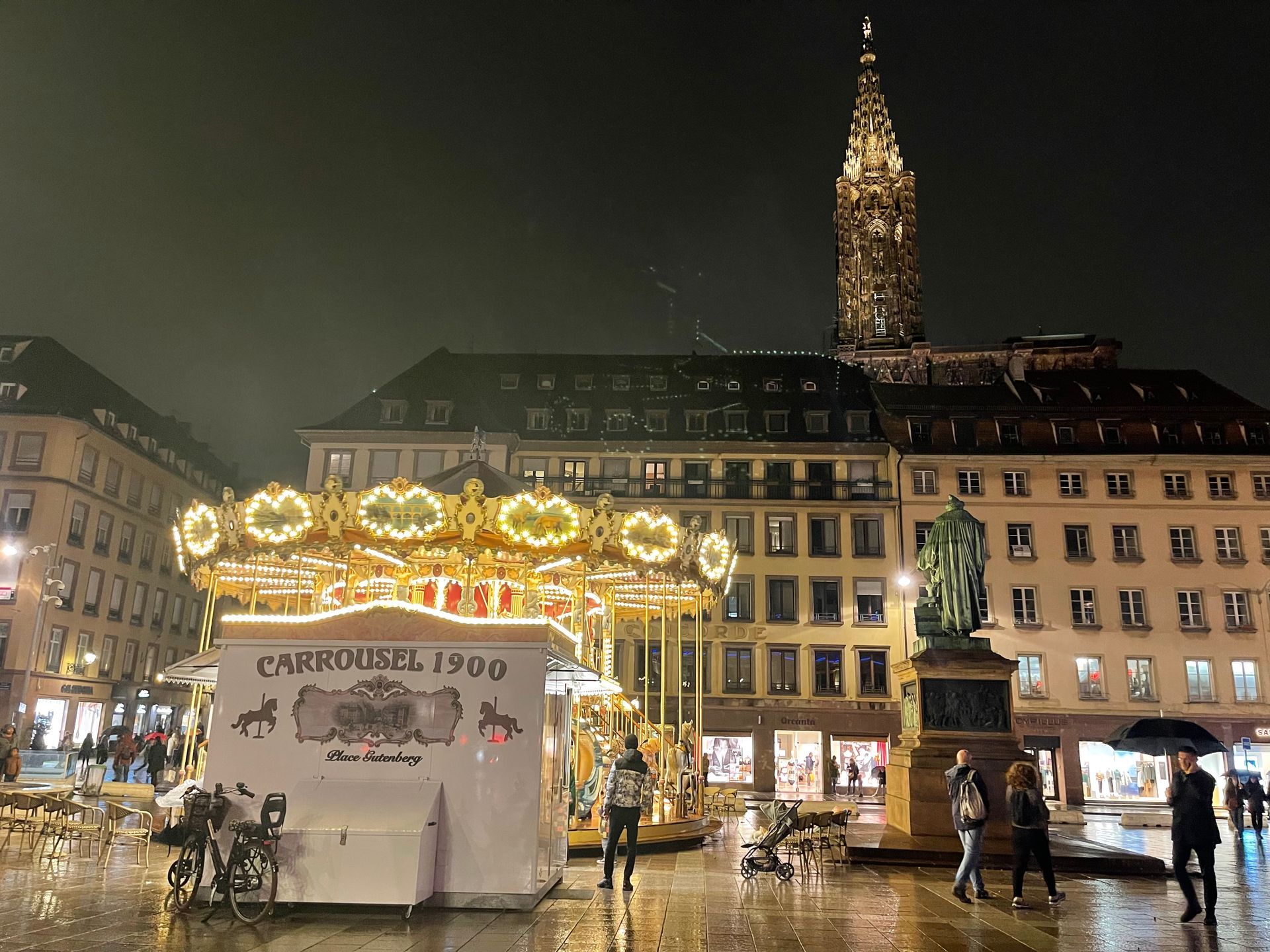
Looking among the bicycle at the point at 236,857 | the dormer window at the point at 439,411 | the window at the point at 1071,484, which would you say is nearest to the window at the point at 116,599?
the dormer window at the point at 439,411

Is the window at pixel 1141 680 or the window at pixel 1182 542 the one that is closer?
the window at pixel 1141 680

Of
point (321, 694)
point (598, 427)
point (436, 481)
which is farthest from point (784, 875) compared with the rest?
point (598, 427)

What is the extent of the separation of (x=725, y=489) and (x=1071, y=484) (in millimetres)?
13630

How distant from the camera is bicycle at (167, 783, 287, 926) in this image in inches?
371

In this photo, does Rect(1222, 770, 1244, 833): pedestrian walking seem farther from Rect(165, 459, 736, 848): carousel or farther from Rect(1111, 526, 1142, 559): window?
Rect(1111, 526, 1142, 559): window

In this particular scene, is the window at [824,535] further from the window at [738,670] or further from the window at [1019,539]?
the window at [1019,539]

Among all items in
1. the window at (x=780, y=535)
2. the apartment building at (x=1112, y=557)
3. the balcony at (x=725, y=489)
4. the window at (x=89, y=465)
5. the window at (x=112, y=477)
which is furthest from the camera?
the window at (x=112, y=477)

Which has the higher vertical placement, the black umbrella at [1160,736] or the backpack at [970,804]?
the black umbrella at [1160,736]

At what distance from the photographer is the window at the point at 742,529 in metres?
39.1

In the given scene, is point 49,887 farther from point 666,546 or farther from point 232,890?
point 666,546

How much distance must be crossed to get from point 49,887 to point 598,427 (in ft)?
107

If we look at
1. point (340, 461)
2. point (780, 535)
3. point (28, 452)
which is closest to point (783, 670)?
point (780, 535)

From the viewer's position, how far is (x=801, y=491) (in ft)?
130

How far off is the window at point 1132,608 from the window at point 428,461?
27.1 metres
